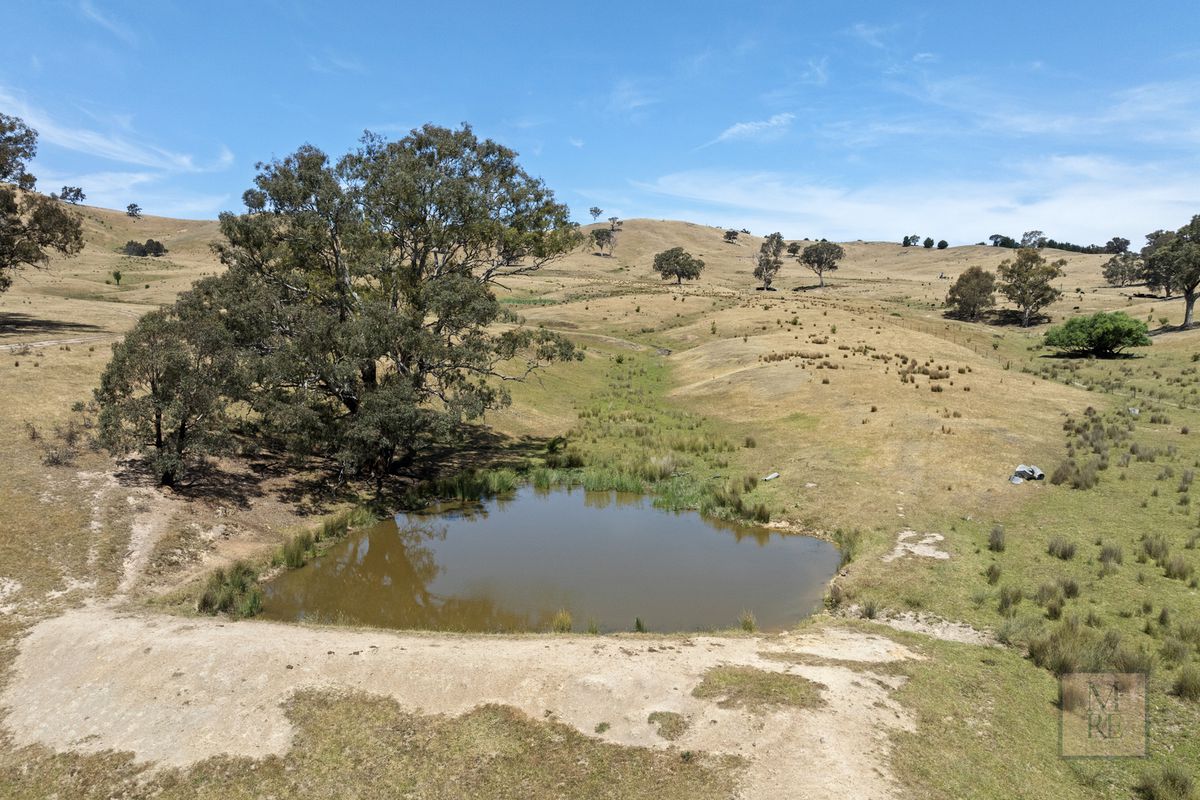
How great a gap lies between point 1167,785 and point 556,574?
13.5 meters

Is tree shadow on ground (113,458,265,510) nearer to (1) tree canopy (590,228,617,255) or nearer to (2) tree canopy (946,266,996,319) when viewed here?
(2) tree canopy (946,266,996,319)

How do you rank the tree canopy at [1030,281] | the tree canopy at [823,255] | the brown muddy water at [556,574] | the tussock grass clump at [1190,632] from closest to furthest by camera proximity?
the tussock grass clump at [1190,632], the brown muddy water at [556,574], the tree canopy at [1030,281], the tree canopy at [823,255]

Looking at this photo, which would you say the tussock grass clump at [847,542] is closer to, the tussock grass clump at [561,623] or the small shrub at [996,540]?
the small shrub at [996,540]

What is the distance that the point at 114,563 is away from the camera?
55.8 feet

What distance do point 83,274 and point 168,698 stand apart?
97908mm

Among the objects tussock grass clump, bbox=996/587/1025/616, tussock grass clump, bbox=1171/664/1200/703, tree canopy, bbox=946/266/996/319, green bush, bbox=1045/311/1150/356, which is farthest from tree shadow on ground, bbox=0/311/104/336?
tree canopy, bbox=946/266/996/319

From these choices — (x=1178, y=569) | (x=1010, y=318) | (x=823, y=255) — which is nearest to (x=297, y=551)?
(x=1178, y=569)

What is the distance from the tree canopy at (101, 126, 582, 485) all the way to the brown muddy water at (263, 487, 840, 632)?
15.0ft

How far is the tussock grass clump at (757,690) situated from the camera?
1106cm

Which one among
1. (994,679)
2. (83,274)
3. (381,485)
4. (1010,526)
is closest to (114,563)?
(381,485)

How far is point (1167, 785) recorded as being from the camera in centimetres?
923

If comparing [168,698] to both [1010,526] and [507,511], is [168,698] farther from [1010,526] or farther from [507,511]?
[1010,526]

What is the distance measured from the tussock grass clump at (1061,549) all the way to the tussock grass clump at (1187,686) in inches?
263

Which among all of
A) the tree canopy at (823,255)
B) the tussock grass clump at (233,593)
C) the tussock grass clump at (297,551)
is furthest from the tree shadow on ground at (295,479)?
the tree canopy at (823,255)
